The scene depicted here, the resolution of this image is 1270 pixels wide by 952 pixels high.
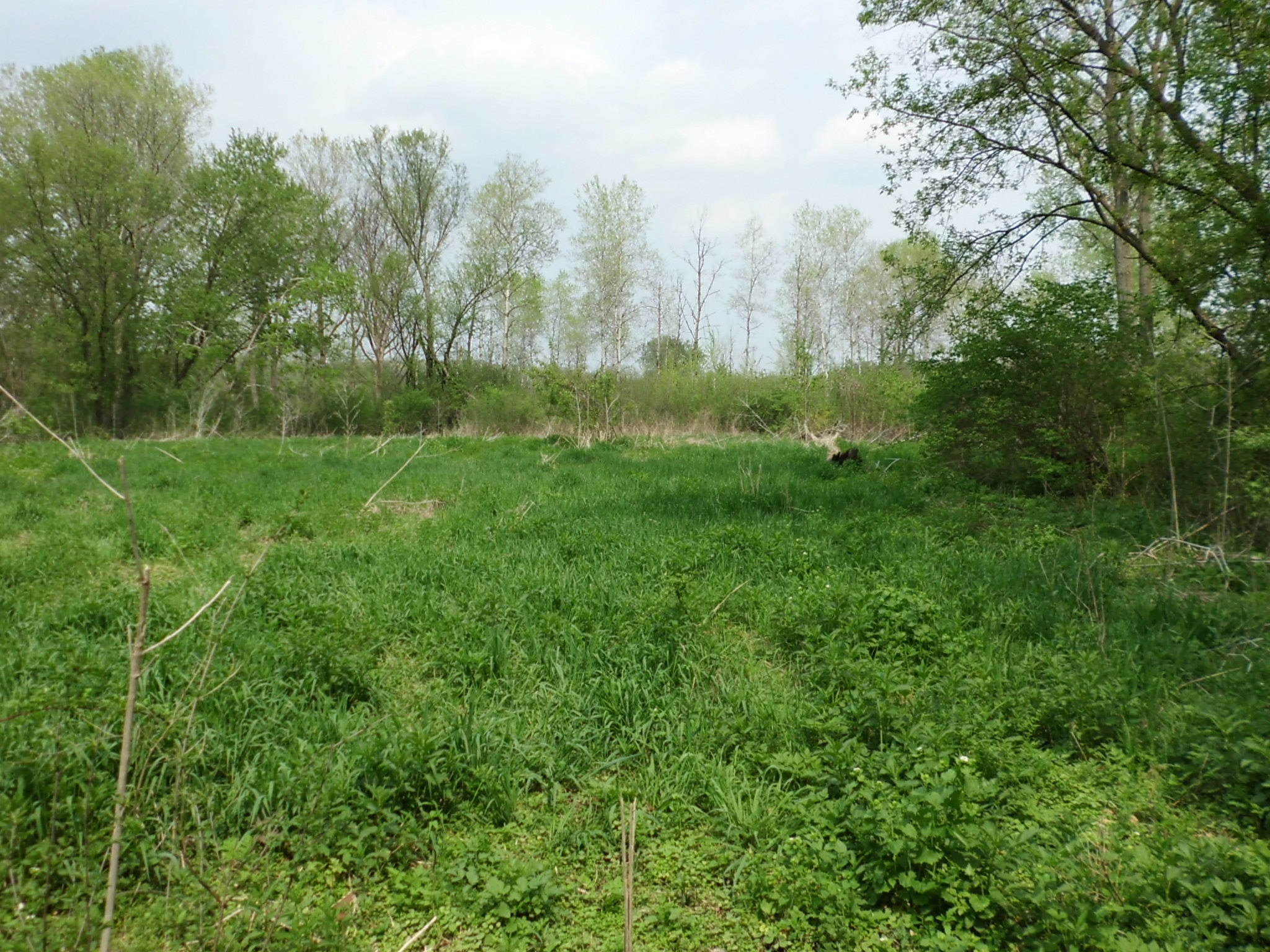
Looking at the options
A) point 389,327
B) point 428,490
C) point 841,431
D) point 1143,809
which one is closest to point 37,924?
point 1143,809

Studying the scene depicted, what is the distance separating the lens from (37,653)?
11.4 feet

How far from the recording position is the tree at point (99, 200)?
1975 centimetres

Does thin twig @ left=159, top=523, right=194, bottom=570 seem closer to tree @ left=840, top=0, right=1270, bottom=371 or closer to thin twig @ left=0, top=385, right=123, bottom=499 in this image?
thin twig @ left=0, top=385, right=123, bottom=499

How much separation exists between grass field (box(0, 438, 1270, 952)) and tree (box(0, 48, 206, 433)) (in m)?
20.6

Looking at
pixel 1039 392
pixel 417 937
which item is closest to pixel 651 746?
pixel 417 937

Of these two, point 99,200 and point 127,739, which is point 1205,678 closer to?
point 127,739

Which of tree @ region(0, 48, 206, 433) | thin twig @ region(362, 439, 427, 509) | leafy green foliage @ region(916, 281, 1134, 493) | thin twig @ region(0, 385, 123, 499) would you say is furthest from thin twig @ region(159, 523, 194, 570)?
tree @ region(0, 48, 206, 433)

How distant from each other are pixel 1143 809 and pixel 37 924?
3.94 m

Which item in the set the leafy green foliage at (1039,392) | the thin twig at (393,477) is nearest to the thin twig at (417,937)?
the thin twig at (393,477)

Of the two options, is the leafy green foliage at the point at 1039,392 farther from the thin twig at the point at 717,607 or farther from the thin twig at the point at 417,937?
the thin twig at the point at 417,937

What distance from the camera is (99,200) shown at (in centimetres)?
2048

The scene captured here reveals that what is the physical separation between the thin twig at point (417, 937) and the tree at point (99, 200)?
2590 cm

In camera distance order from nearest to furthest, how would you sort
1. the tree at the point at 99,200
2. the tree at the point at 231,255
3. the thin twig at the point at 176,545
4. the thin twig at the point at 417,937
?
1. the thin twig at the point at 417,937
2. the thin twig at the point at 176,545
3. the tree at the point at 99,200
4. the tree at the point at 231,255

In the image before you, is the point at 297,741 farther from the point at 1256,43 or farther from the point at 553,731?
the point at 1256,43
